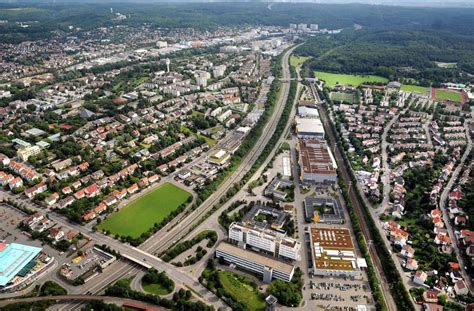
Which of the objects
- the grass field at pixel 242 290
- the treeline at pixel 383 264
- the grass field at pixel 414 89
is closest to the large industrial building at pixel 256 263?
the grass field at pixel 242 290

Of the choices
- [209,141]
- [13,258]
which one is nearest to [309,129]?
[209,141]

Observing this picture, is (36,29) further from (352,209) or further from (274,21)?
(352,209)

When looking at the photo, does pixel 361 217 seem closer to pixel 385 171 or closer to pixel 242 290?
pixel 385 171

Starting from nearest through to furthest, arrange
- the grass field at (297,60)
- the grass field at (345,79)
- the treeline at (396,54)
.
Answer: the grass field at (345,79) → the treeline at (396,54) → the grass field at (297,60)

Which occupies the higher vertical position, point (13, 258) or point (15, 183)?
point (15, 183)

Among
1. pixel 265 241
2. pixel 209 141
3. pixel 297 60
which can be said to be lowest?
pixel 265 241

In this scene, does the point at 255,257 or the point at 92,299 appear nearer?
the point at 92,299

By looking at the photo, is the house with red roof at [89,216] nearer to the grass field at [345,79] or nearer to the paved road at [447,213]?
the paved road at [447,213]
